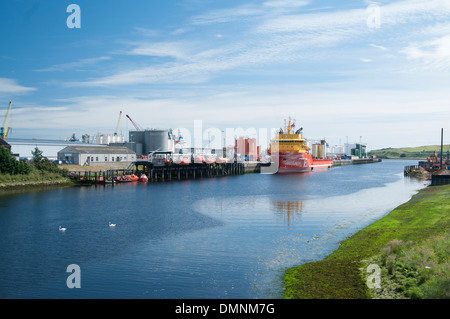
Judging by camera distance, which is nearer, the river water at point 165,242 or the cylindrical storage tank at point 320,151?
the river water at point 165,242

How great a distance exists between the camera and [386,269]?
1562cm

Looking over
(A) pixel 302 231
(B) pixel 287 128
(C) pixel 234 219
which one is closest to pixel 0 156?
(C) pixel 234 219

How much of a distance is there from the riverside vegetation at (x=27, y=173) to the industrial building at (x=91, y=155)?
10.4 meters

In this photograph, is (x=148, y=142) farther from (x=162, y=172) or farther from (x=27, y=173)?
(x=27, y=173)

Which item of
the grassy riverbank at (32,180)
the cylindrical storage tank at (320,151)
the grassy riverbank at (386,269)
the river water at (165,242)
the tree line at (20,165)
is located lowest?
A: the river water at (165,242)

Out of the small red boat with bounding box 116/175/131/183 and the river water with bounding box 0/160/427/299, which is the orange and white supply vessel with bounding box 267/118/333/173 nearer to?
the small red boat with bounding box 116/175/131/183

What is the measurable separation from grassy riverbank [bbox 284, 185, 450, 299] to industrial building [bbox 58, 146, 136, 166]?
59.0 meters

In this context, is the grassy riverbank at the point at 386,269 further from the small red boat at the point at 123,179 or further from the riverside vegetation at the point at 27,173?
the small red boat at the point at 123,179

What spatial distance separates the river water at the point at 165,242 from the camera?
16.3m

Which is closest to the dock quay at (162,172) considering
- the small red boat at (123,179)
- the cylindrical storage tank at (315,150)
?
the small red boat at (123,179)

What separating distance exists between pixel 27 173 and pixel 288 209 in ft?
126

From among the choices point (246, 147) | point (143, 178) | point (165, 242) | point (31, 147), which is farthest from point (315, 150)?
point (165, 242)
